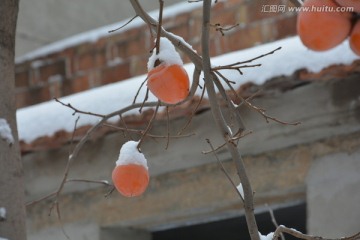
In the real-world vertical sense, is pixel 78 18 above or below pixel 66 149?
above

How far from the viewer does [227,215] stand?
3.65 m

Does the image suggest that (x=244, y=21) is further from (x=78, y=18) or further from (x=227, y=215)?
(x=78, y=18)

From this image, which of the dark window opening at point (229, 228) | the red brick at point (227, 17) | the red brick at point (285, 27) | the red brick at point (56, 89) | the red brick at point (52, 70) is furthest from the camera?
the red brick at point (52, 70)

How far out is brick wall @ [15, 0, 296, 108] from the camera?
4277 millimetres

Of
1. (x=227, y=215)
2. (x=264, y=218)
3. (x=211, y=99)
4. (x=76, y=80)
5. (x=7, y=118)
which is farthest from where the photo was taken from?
(x=76, y=80)

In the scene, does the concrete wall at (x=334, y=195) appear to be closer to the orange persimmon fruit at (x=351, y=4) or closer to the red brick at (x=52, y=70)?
the orange persimmon fruit at (x=351, y=4)

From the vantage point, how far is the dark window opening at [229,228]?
440 centimetres

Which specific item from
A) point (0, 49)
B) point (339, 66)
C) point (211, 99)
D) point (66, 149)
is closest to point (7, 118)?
point (0, 49)

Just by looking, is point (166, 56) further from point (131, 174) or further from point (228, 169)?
point (228, 169)

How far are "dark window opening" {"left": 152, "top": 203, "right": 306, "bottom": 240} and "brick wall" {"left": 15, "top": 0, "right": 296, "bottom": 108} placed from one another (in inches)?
36.9

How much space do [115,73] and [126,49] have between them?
0.17 meters

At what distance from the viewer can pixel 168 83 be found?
5.36ft

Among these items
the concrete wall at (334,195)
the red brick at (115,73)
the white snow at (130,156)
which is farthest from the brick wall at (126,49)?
the white snow at (130,156)

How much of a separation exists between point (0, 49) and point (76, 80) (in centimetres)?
326
